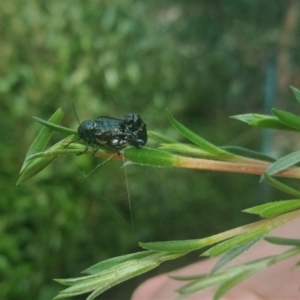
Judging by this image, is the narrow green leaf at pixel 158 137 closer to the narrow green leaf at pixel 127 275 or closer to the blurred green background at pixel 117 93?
the narrow green leaf at pixel 127 275

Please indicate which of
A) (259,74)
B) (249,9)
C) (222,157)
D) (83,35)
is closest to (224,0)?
(249,9)

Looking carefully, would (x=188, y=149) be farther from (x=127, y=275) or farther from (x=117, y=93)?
(x=117, y=93)

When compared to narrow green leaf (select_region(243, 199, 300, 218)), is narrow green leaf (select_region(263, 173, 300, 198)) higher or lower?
higher

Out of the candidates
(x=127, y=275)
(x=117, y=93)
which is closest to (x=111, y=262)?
(x=127, y=275)

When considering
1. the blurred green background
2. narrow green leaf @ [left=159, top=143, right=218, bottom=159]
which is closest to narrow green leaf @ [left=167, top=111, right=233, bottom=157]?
narrow green leaf @ [left=159, top=143, right=218, bottom=159]

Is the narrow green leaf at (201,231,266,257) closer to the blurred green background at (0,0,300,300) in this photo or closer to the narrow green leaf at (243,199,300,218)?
the narrow green leaf at (243,199,300,218)

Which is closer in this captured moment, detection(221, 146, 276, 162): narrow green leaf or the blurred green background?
detection(221, 146, 276, 162): narrow green leaf

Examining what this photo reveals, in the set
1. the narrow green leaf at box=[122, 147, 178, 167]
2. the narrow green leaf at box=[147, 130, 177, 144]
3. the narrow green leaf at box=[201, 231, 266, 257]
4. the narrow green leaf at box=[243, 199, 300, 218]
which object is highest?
the narrow green leaf at box=[147, 130, 177, 144]
